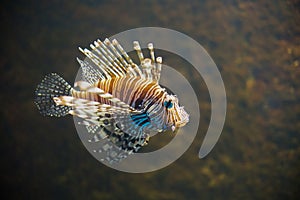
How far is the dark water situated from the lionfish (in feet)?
4.79

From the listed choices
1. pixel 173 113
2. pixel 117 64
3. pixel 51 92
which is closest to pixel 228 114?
pixel 173 113

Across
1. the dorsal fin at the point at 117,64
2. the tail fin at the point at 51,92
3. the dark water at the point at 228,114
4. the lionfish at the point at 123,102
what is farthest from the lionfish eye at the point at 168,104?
the dark water at the point at 228,114

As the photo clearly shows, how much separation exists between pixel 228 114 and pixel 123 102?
1861 mm

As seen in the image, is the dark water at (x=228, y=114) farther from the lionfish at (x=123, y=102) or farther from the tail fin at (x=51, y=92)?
the lionfish at (x=123, y=102)

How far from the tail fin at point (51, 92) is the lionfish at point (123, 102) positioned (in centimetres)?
14

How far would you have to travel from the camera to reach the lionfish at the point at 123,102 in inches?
93.5

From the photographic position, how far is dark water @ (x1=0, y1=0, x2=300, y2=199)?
3928 millimetres

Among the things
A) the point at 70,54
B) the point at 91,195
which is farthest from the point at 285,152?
the point at 70,54

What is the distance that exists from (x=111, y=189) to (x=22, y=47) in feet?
6.89

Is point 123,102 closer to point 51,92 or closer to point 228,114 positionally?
point 51,92

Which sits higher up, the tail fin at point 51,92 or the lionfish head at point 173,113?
the lionfish head at point 173,113

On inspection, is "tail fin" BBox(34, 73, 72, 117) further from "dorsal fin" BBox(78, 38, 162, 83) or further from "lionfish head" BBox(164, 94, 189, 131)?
"lionfish head" BBox(164, 94, 189, 131)

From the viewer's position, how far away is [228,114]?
153 inches

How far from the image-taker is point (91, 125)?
8.86 ft
